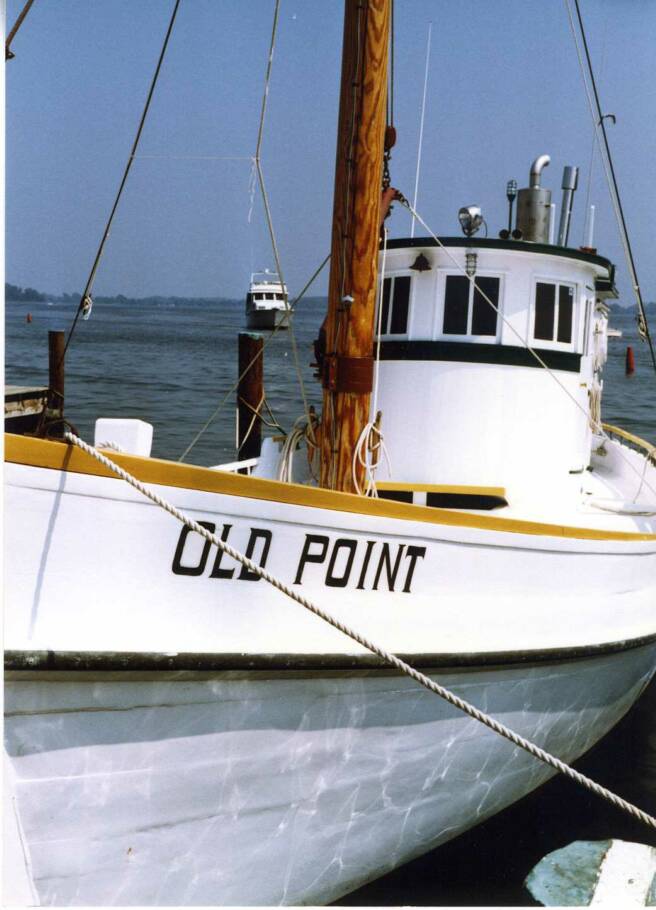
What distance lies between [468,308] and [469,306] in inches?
0.6

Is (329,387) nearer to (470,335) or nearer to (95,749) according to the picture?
(470,335)

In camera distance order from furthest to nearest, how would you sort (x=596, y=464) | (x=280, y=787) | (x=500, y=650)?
(x=596, y=464) → (x=500, y=650) → (x=280, y=787)

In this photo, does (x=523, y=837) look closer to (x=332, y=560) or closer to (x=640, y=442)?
(x=332, y=560)

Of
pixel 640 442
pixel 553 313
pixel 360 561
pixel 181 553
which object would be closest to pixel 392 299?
pixel 553 313

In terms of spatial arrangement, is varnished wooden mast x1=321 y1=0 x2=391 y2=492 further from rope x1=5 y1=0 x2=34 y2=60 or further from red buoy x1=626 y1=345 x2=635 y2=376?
red buoy x1=626 y1=345 x2=635 y2=376

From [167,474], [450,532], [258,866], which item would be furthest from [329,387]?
[258,866]

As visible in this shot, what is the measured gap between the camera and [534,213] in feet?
23.5

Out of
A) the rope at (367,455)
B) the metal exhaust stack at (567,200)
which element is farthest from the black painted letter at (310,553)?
the metal exhaust stack at (567,200)

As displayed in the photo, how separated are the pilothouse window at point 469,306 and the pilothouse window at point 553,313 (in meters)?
0.33

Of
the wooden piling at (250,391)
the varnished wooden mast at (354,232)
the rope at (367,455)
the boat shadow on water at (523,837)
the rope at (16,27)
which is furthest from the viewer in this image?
the wooden piling at (250,391)

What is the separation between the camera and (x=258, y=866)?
14.2ft

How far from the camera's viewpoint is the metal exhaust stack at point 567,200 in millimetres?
8086

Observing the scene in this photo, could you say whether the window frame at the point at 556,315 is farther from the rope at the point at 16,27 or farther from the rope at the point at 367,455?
the rope at the point at 16,27

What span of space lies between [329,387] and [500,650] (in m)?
1.74
